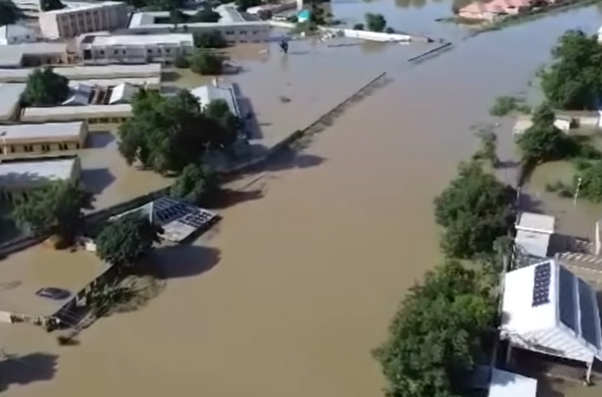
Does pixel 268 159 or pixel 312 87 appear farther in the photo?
pixel 312 87

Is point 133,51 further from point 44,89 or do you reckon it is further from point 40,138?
point 40,138

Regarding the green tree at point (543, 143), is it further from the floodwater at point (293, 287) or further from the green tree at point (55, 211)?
the green tree at point (55, 211)

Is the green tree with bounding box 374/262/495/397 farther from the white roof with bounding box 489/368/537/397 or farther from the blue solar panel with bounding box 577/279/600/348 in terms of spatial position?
the blue solar panel with bounding box 577/279/600/348

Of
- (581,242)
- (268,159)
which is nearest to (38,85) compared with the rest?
(268,159)

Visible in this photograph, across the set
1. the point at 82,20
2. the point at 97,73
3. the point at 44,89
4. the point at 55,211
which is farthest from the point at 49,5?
the point at 55,211

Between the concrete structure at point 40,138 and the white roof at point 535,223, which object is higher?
the white roof at point 535,223

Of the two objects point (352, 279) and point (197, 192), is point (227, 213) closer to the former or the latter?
point (197, 192)

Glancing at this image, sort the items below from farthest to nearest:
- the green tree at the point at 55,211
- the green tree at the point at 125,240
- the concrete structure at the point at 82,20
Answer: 1. the concrete structure at the point at 82,20
2. the green tree at the point at 55,211
3. the green tree at the point at 125,240

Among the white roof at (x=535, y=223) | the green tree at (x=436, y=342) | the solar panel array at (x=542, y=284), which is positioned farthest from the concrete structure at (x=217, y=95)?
the solar panel array at (x=542, y=284)
